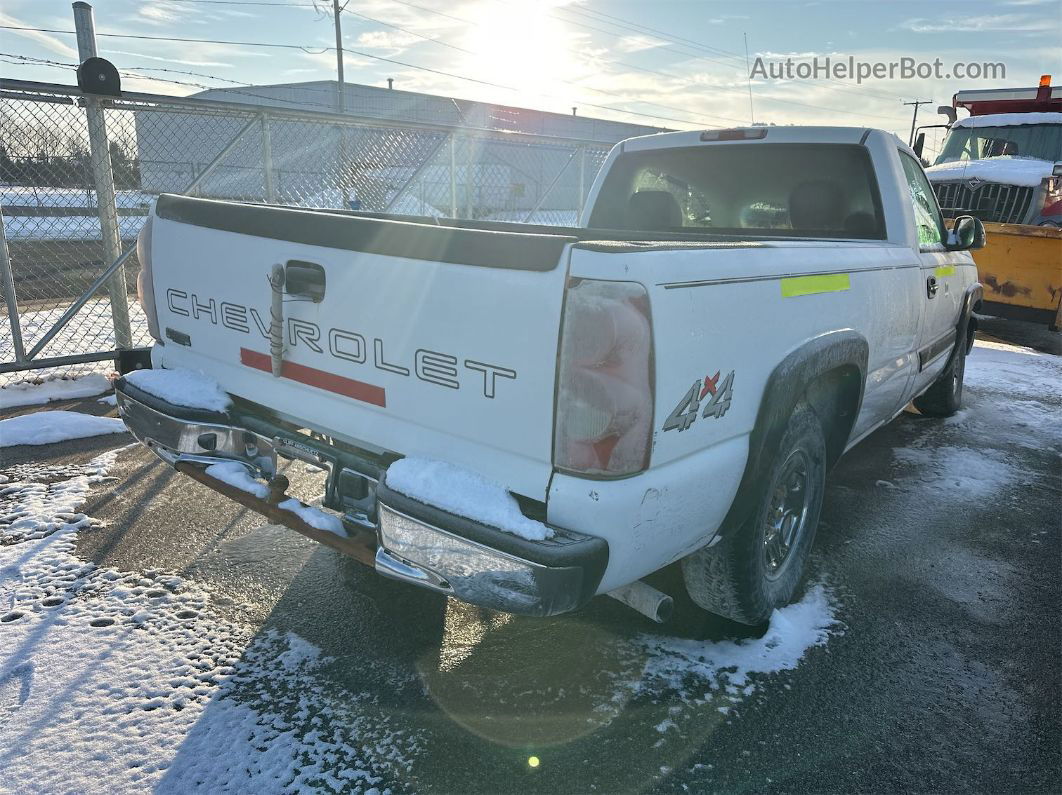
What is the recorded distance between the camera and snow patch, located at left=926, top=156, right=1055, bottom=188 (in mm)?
11648

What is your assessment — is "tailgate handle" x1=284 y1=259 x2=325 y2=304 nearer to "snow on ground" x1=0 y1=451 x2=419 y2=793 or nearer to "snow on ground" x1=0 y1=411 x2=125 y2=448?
"snow on ground" x1=0 y1=451 x2=419 y2=793

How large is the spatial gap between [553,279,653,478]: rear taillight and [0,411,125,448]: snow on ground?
415 cm

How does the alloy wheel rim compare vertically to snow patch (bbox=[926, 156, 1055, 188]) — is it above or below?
A: below

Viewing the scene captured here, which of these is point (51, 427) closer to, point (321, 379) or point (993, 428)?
point (321, 379)

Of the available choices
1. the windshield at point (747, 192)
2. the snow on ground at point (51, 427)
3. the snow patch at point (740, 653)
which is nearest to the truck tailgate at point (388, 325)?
the snow patch at point (740, 653)

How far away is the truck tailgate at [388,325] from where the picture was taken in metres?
2.01

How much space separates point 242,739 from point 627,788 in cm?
120

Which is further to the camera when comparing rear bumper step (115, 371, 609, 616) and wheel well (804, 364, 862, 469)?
wheel well (804, 364, 862, 469)

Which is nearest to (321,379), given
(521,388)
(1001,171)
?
(521,388)

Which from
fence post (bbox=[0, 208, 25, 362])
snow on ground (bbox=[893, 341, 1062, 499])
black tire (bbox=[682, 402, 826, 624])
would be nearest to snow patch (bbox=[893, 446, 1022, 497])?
snow on ground (bbox=[893, 341, 1062, 499])

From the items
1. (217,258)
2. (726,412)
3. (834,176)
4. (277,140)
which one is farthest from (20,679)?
(277,140)

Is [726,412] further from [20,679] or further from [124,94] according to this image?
[124,94]

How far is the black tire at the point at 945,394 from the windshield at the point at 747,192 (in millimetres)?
2591

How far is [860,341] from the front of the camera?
3115mm
